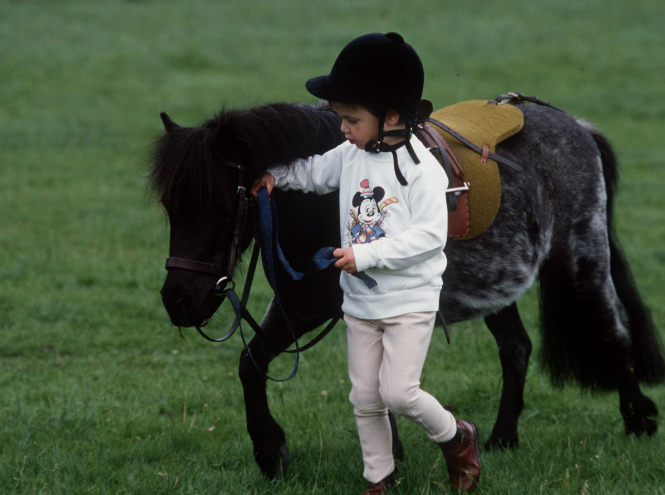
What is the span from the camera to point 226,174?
11.0 ft

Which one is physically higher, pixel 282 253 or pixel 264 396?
pixel 282 253

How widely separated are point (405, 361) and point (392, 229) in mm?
517

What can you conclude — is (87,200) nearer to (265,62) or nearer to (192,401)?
(192,401)

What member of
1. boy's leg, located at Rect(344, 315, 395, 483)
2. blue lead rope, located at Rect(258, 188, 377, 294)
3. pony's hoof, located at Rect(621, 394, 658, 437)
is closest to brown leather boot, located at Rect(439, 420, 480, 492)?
boy's leg, located at Rect(344, 315, 395, 483)

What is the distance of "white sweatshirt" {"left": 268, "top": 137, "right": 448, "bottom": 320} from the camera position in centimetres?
308

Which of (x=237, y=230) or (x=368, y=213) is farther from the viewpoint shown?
(x=237, y=230)

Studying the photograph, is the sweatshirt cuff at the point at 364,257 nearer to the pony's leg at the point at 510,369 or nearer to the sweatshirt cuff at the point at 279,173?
the sweatshirt cuff at the point at 279,173

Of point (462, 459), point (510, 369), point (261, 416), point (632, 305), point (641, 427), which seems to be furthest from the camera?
point (632, 305)

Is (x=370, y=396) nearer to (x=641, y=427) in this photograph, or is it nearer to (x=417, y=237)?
(x=417, y=237)

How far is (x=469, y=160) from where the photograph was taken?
13.1 ft

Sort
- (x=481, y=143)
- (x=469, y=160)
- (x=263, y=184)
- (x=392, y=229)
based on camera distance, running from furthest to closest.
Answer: (x=481, y=143) → (x=469, y=160) → (x=263, y=184) → (x=392, y=229)

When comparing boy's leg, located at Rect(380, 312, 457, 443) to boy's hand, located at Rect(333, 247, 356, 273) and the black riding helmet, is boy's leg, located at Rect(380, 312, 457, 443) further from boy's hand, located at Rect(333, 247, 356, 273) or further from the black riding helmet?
the black riding helmet

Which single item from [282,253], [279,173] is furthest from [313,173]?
[282,253]

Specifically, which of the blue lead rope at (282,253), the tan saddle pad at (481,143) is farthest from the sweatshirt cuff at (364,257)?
the tan saddle pad at (481,143)
